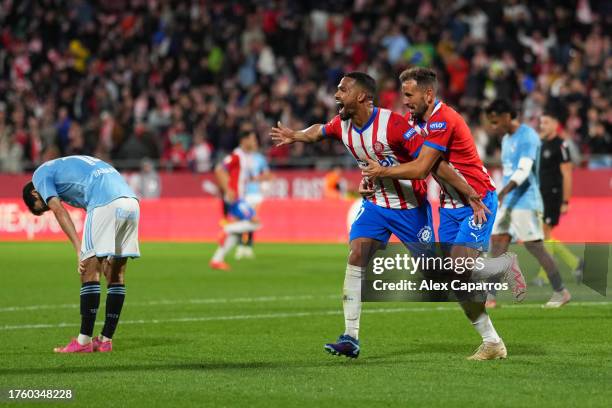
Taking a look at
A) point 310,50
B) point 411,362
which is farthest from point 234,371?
point 310,50

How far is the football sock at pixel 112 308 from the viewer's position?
34.7 feet

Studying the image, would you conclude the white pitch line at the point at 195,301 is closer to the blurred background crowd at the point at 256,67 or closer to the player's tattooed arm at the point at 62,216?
the player's tattooed arm at the point at 62,216

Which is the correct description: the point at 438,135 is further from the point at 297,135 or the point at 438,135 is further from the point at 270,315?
the point at 270,315

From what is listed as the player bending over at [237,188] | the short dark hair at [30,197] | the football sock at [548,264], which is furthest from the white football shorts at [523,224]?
the player bending over at [237,188]

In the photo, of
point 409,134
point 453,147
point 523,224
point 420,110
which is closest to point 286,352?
point 409,134

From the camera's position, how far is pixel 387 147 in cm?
974

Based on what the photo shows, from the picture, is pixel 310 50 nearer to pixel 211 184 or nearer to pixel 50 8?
pixel 211 184

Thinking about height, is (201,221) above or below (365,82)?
below

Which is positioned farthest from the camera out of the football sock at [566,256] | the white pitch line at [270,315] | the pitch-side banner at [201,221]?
the pitch-side banner at [201,221]

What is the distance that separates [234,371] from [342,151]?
801 inches

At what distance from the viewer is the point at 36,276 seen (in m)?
19.1

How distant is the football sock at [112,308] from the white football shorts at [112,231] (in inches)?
12.2

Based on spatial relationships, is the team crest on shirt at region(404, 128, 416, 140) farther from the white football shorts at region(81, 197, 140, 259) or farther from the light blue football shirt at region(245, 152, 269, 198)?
the light blue football shirt at region(245, 152, 269, 198)

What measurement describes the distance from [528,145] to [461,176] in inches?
170
